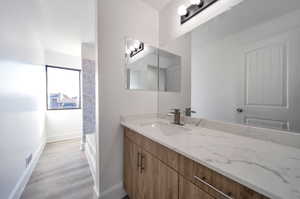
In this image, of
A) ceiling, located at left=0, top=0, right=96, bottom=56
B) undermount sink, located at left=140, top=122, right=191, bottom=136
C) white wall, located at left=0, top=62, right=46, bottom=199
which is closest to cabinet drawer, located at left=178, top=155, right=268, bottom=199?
undermount sink, located at left=140, top=122, right=191, bottom=136

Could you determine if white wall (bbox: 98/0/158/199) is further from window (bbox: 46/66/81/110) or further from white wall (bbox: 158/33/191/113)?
window (bbox: 46/66/81/110)

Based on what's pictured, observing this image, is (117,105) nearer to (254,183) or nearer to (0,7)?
(254,183)

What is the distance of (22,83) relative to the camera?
5.50 feet

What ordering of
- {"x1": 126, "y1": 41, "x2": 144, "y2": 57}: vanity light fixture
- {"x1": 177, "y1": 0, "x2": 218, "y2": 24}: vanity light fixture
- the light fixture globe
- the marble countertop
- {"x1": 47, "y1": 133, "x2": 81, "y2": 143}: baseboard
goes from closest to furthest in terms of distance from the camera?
the marble countertop
{"x1": 177, "y1": 0, "x2": 218, "y2": 24}: vanity light fixture
the light fixture globe
{"x1": 126, "y1": 41, "x2": 144, "y2": 57}: vanity light fixture
{"x1": 47, "y1": 133, "x2": 81, "y2": 143}: baseboard

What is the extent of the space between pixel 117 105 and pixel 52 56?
3094 mm

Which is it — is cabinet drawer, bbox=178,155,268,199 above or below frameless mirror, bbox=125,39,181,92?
below

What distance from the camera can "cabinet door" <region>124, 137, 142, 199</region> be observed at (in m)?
1.15

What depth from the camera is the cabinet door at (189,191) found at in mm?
613

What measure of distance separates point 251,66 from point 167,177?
1.01 m

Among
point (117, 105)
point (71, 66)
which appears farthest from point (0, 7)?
point (71, 66)

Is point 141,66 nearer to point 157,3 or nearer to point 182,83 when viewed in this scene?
point 182,83

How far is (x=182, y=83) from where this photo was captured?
1554 millimetres

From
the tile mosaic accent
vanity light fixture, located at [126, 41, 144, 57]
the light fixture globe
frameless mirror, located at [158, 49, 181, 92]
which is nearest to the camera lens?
the light fixture globe

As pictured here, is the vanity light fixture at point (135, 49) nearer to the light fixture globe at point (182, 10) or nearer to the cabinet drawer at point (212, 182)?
the light fixture globe at point (182, 10)
